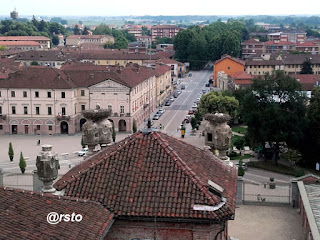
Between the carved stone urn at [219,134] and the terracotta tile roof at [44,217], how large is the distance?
5.54 meters

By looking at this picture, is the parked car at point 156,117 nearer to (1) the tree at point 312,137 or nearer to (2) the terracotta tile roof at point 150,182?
(1) the tree at point 312,137

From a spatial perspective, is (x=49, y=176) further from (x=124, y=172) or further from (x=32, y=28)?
(x=32, y=28)

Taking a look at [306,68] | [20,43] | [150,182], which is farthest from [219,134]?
[20,43]

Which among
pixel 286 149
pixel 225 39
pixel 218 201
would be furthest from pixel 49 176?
pixel 225 39

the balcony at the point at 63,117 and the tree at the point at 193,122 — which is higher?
the balcony at the point at 63,117

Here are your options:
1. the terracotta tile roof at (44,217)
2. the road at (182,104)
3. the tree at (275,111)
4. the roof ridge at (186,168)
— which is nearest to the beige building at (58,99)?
the road at (182,104)

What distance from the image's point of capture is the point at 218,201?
40.7 feet

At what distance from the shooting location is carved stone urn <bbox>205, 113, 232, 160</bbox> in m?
16.7

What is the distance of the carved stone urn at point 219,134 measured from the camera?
1667cm

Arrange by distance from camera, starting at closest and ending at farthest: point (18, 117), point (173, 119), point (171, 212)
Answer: point (171, 212), point (18, 117), point (173, 119)

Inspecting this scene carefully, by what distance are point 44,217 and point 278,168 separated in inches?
1628

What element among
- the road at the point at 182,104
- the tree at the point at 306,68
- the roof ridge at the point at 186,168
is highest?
the roof ridge at the point at 186,168

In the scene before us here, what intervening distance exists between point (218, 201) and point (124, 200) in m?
2.22

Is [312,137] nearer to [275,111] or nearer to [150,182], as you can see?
[275,111]
